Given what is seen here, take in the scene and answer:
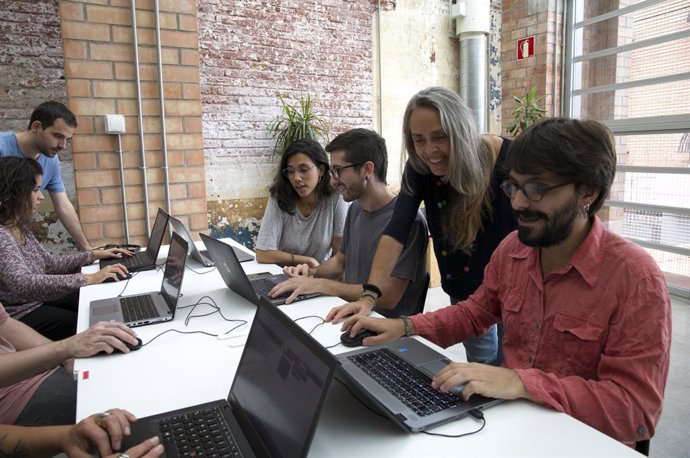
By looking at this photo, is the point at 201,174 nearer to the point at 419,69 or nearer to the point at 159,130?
the point at 159,130

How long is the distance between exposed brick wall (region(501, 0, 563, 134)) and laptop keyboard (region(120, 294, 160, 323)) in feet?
14.2

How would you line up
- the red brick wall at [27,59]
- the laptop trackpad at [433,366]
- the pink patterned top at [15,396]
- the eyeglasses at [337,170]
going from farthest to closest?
the red brick wall at [27,59] < the eyeglasses at [337,170] < the pink patterned top at [15,396] < the laptop trackpad at [433,366]

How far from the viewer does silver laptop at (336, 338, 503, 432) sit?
0.97 metres

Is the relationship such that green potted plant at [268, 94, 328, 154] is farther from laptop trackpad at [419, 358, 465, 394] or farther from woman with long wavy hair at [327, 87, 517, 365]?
laptop trackpad at [419, 358, 465, 394]

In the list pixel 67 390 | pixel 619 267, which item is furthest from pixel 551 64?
pixel 67 390

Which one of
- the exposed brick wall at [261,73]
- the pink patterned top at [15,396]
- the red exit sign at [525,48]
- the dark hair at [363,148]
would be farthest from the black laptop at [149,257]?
the red exit sign at [525,48]

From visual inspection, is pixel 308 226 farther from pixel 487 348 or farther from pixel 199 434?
pixel 199 434

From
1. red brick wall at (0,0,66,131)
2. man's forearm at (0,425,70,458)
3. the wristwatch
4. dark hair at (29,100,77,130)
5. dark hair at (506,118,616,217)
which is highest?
red brick wall at (0,0,66,131)

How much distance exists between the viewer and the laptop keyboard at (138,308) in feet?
5.38

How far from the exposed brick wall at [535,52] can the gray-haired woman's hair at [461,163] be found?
3633 millimetres

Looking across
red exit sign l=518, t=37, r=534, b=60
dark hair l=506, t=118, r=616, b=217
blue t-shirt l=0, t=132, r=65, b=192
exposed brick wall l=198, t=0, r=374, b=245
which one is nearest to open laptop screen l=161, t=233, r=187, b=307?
dark hair l=506, t=118, r=616, b=217

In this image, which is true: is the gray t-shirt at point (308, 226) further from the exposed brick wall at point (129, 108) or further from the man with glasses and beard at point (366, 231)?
the exposed brick wall at point (129, 108)

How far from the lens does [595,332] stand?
3.50 feet

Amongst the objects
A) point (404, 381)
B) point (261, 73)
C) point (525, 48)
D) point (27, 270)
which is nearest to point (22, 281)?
point (27, 270)
